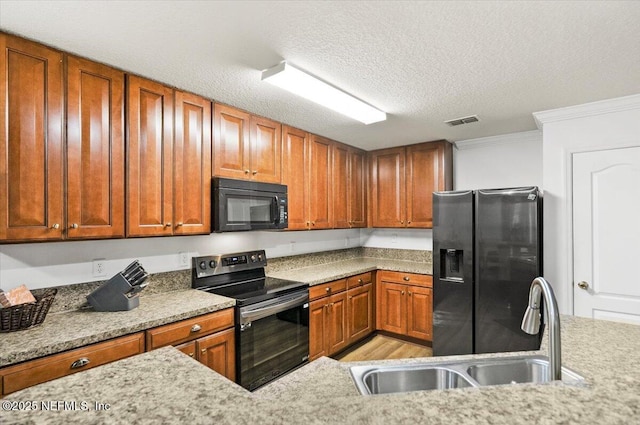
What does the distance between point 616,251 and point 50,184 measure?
3811 millimetres

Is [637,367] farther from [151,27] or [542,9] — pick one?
[151,27]

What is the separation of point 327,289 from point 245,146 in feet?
5.02

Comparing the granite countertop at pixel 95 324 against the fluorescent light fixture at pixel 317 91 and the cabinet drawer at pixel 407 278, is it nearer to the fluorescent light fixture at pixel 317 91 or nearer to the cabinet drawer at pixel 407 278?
the fluorescent light fixture at pixel 317 91

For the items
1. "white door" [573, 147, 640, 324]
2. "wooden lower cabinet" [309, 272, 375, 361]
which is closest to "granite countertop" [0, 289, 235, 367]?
"wooden lower cabinet" [309, 272, 375, 361]

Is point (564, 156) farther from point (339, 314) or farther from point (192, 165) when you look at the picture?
point (192, 165)

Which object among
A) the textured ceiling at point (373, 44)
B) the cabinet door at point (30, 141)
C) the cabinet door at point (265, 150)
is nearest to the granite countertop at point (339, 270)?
the cabinet door at point (265, 150)

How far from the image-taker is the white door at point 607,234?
8.13ft

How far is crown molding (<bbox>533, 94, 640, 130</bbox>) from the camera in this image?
2.45 m

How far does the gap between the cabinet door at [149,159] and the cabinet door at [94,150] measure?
0.06 m

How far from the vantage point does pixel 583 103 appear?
101 inches

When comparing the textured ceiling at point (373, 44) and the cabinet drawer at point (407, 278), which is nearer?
the textured ceiling at point (373, 44)

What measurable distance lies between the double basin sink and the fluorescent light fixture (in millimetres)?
1612

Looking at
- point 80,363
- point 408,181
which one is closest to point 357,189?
point 408,181

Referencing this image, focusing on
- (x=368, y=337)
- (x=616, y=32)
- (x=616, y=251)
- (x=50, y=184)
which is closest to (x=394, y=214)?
(x=368, y=337)
